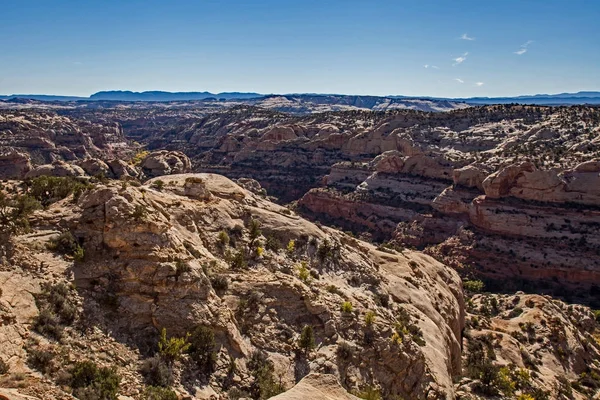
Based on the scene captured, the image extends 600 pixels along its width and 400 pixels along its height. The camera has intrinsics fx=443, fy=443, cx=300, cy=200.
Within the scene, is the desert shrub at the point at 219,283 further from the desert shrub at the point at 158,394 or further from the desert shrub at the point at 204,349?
the desert shrub at the point at 158,394

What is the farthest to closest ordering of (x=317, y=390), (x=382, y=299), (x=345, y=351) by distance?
(x=382, y=299), (x=345, y=351), (x=317, y=390)

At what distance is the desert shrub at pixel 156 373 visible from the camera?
12.2m

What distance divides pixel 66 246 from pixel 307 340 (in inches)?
353

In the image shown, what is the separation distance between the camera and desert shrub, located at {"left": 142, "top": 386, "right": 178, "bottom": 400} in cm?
1140

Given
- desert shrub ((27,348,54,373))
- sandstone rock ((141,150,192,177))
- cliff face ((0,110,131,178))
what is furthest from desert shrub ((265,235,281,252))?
cliff face ((0,110,131,178))

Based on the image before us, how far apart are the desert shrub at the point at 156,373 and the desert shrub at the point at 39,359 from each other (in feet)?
7.95

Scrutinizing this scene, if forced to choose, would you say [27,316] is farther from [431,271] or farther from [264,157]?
[264,157]

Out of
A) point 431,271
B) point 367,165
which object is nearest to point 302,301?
point 431,271

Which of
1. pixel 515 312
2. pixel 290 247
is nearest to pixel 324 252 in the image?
pixel 290 247

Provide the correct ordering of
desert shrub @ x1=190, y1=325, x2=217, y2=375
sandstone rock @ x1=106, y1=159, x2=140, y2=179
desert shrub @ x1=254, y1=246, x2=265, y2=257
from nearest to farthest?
desert shrub @ x1=190, y1=325, x2=217, y2=375
desert shrub @ x1=254, y1=246, x2=265, y2=257
sandstone rock @ x1=106, y1=159, x2=140, y2=179

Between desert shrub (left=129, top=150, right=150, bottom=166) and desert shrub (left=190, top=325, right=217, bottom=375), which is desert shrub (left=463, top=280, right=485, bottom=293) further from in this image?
desert shrub (left=129, top=150, right=150, bottom=166)

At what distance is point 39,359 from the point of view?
1090cm

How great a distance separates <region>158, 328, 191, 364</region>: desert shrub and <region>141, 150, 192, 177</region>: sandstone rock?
52.3 meters

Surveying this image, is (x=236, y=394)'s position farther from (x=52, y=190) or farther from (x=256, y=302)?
(x=52, y=190)
